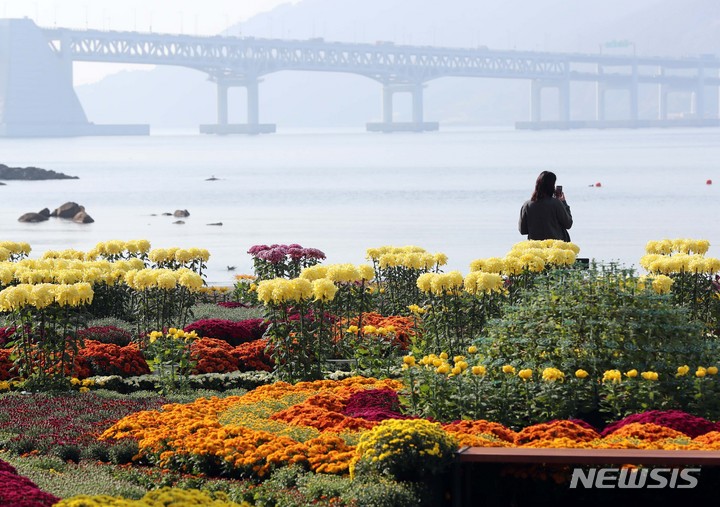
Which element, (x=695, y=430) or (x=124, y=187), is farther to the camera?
(x=124, y=187)

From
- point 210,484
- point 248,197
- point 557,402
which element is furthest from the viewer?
point 248,197

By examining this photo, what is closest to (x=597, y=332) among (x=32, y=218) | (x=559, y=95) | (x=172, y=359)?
(x=172, y=359)

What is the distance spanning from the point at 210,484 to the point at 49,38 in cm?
14788

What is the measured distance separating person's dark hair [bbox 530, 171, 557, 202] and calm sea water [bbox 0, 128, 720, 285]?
5.57 feet

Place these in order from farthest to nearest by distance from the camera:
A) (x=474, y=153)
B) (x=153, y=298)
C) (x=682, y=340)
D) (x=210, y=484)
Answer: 1. (x=474, y=153)
2. (x=153, y=298)
3. (x=682, y=340)
4. (x=210, y=484)

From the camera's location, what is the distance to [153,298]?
1225cm

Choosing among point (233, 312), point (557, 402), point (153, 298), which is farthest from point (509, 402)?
point (233, 312)

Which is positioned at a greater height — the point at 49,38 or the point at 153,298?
the point at 49,38

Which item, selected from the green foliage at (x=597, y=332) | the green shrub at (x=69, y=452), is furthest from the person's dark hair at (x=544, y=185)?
the green shrub at (x=69, y=452)

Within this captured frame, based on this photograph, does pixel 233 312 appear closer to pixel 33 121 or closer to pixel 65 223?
pixel 65 223

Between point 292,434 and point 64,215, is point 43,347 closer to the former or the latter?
point 292,434

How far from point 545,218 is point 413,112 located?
16332cm

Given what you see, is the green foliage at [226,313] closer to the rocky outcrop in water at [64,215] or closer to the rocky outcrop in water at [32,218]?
the rocky outcrop in water at [32,218]

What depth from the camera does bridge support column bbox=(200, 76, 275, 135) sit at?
153000mm
